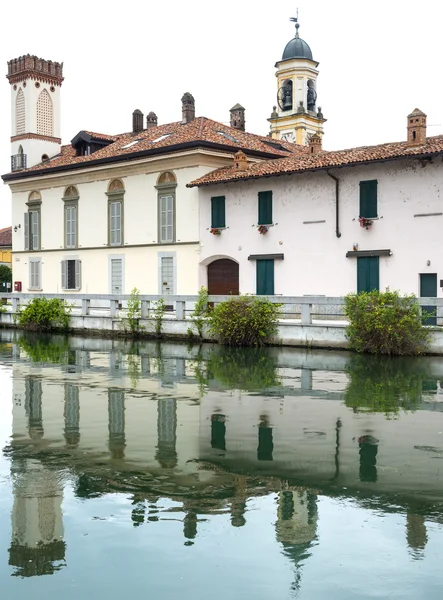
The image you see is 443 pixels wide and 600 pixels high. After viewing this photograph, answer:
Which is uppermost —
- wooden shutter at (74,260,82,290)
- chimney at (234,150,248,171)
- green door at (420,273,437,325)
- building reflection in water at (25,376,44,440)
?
chimney at (234,150,248,171)

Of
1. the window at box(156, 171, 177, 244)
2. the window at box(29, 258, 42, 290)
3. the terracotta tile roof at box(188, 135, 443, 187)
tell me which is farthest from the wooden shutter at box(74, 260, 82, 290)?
the terracotta tile roof at box(188, 135, 443, 187)

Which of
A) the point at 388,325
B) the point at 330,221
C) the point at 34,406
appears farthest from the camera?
the point at 330,221

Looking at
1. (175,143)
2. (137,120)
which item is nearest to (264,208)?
(175,143)

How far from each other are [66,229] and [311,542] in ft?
111

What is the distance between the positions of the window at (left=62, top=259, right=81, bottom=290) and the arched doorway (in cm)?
850

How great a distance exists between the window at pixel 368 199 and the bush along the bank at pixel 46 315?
11274mm

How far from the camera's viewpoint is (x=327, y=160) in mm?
27250

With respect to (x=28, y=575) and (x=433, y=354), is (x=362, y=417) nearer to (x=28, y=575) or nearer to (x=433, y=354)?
(x=28, y=575)

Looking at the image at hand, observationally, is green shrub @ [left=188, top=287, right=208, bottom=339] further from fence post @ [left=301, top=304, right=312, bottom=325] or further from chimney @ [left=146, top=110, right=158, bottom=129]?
chimney @ [left=146, top=110, right=158, bottom=129]

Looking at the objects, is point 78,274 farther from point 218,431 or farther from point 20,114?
point 218,431

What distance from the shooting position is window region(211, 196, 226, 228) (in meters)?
31.2

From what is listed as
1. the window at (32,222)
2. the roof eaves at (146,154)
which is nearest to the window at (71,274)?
the window at (32,222)

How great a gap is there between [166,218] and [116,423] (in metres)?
23.0

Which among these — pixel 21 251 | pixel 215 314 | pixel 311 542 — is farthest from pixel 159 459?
pixel 21 251
